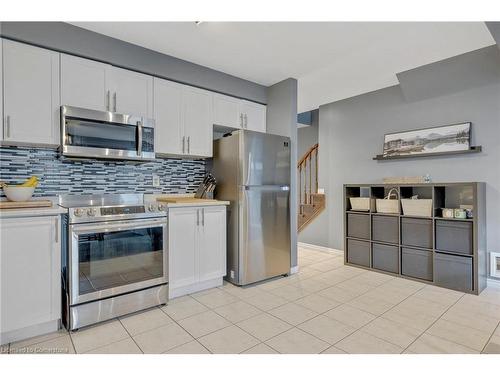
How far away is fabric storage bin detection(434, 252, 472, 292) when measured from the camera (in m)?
2.92

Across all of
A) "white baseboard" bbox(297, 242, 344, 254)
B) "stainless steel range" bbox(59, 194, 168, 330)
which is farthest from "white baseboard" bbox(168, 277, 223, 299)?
"white baseboard" bbox(297, 242, 344, 254)

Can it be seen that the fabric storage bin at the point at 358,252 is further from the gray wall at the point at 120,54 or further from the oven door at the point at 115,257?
the oven door at the point at 115,257

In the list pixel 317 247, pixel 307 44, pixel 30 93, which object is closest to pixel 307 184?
pixel 317 247

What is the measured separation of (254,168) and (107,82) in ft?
5.54

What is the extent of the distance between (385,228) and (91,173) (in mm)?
3558

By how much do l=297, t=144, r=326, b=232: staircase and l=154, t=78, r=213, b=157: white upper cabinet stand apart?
8.68 feet

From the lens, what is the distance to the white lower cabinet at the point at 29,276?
1886 mm

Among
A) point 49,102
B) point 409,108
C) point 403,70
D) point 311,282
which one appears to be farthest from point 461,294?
point 49,102

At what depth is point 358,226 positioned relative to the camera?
3895mm

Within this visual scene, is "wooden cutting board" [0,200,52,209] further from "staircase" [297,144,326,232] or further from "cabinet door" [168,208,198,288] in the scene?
"staircase" [297,144,326,232]

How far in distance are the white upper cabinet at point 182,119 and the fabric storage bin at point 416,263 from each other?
9.00 feet

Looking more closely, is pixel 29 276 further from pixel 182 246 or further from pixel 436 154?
pixel 436 154

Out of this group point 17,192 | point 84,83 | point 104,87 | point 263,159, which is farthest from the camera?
point 263,159

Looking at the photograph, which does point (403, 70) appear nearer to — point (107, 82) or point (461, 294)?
point (461, 294)
